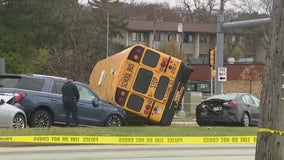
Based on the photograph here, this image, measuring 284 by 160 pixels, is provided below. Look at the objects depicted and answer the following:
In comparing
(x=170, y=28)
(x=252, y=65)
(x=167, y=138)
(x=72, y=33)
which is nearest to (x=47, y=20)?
(x=72, y=33)

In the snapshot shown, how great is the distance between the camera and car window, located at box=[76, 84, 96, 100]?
17.9m

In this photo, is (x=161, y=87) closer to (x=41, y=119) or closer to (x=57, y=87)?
(x=57, y=87)

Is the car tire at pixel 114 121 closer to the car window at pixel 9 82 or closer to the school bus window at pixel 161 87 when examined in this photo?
the school bus window at pixel 161 87

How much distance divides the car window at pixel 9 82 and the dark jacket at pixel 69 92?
144 centimetres

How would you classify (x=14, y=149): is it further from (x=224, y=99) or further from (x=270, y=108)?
(x=224, y=99)

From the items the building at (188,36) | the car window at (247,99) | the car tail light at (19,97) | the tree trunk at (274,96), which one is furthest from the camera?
the building at (188,36)

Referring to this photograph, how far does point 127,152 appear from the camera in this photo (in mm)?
11641

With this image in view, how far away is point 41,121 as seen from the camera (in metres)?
16.6

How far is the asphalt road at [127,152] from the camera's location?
427 inches

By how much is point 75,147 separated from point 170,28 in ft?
288

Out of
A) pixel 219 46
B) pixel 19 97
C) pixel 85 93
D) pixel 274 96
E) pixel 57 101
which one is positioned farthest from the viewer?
pixel 219 46

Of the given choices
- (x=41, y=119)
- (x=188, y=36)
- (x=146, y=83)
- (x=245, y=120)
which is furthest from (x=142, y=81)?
(x=188, y=36)

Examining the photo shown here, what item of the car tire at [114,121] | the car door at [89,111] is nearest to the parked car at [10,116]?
the car door at [89,111]

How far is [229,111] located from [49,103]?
743 centimetres
